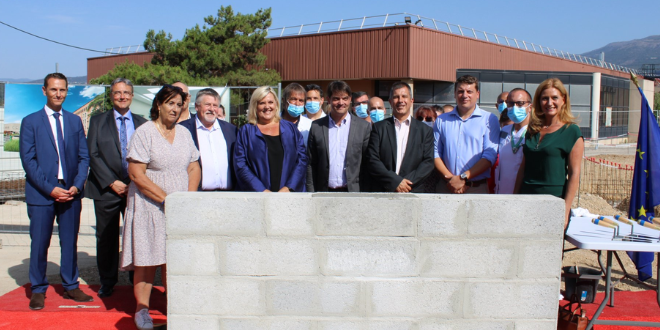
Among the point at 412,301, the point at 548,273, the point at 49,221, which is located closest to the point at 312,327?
the point at 412,301

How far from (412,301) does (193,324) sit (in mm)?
1331

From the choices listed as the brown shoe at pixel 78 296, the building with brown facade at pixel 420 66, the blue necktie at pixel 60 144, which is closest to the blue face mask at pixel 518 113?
the blue necktie at pixel 60 144

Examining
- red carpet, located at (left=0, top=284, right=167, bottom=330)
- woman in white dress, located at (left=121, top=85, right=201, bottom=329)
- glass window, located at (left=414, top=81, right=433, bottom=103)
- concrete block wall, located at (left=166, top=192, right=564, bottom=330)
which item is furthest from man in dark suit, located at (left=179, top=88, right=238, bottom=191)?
glass window, located at (left=414, top=81, right=433, bottom=103)

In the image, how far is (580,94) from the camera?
2927cm

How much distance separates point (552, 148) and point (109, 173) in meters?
3.76

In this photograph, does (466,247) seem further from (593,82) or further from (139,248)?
(593,82)

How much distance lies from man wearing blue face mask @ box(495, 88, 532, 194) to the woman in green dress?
1.22 ft

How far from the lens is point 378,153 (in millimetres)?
4812

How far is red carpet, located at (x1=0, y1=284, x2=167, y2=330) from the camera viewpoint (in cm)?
422

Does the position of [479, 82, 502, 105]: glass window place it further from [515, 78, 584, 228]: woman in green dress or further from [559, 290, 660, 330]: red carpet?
[515, 78, 584, 228]: woman in green dress

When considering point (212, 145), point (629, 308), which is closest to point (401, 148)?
point (212, 145)

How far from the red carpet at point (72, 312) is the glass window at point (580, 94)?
2860cm

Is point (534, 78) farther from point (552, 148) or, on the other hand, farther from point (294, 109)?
point (552, 148)

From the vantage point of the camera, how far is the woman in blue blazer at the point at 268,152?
466 cm
